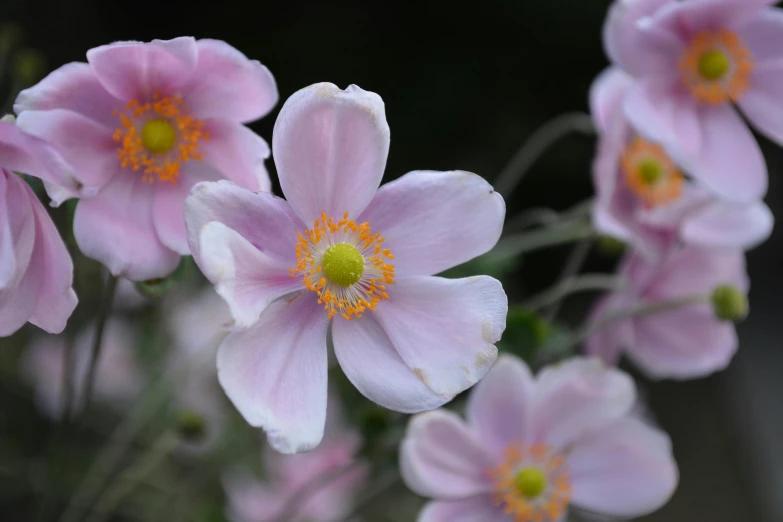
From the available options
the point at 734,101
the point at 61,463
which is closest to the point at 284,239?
the point at 61,463

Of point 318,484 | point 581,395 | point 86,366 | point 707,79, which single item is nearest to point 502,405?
point 581,395

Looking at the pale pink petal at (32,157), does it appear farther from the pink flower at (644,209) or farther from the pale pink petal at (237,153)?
the pink flower at (644,209)

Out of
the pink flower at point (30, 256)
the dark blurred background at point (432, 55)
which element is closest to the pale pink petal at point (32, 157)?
the pink flower at point (30, 256)

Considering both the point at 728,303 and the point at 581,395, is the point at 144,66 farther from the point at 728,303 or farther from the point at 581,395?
the point at 728,303

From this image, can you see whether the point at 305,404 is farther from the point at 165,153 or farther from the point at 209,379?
the point at 209,379

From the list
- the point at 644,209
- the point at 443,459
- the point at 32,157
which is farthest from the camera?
the point at 644,209

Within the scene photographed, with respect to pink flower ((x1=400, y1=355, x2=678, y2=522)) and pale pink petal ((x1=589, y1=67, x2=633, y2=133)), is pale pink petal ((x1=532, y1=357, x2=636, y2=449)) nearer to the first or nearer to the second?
pink flower ((x1=400, y1=355, x2=678, y2=522))
